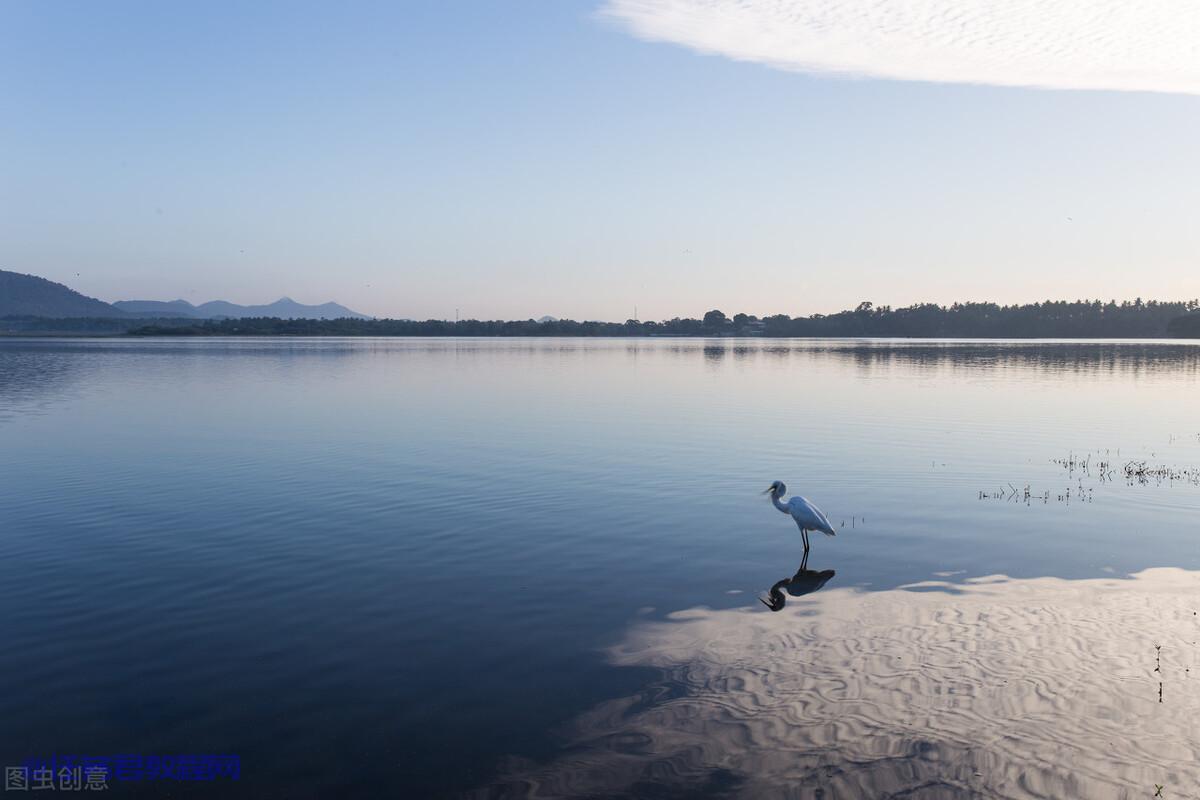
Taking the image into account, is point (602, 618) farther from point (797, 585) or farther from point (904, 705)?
point (904, 705)


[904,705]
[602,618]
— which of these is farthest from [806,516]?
[904,705]

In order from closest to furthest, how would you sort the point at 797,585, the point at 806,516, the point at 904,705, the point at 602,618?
the point at 904,705 → the point at 602,618 → the point at 797,585 → the point at 806,516

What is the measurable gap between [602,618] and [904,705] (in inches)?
186

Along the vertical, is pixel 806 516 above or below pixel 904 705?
above

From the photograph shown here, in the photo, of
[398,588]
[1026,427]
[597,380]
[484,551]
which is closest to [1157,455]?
[1026,427]

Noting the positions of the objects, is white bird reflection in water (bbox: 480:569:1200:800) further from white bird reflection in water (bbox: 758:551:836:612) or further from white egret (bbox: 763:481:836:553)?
white egret (bbox: 763:481:836:553)

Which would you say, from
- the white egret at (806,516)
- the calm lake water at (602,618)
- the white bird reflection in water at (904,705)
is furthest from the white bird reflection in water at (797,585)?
the white egret at (806,516)

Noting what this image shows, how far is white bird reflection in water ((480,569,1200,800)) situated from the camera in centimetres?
811

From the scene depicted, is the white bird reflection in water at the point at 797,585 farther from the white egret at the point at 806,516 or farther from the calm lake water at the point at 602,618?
the white egret at the point at 806,516

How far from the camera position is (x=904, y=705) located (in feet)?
31.4

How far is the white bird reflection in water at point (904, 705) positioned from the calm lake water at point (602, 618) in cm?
5

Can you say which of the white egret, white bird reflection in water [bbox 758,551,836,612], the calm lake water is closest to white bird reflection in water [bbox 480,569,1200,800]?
the calm lake water

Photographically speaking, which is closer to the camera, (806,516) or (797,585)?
(797,585)

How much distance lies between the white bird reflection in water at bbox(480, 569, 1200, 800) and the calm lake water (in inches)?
1.8
